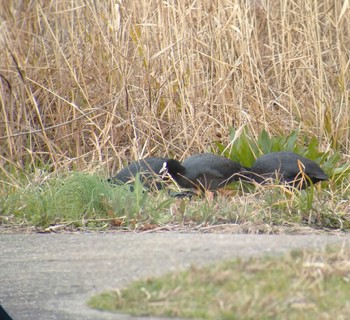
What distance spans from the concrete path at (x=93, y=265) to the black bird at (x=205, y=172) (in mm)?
1739

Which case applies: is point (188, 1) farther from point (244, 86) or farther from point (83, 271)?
point (83, 271)

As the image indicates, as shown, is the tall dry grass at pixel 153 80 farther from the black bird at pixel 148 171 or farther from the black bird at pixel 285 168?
the black bird at pixel 285 168

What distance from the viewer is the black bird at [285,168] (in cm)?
432

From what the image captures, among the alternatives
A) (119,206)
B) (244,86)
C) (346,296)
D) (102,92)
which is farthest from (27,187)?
(346,296)

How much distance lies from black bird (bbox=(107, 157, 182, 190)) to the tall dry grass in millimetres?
507

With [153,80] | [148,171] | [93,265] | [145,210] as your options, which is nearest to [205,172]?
[148,171]

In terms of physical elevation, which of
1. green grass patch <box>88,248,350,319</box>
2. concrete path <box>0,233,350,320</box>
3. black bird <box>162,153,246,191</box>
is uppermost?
green grass patch <box>88,248,350,319</box>

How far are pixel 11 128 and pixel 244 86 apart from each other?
4.89ft

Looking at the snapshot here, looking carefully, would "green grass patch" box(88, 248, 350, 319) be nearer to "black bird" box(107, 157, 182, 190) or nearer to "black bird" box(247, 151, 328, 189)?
"black bird" box(247, 151, 328, 189)

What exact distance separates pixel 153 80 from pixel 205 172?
3.65ft

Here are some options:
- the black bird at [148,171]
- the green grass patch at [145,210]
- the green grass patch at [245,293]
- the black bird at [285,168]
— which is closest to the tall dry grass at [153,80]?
the black bird at [148,171]

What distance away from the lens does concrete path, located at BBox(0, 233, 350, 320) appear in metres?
2.01

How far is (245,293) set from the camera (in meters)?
1.76

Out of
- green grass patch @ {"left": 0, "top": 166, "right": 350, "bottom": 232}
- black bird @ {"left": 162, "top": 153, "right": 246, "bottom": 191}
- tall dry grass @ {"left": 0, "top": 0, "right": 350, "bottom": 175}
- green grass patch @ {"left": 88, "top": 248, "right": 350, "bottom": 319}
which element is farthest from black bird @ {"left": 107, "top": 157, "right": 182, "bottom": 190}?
green grass patch @ {"left": 88, "top": 248, "right": 350, "bottom": 319}
